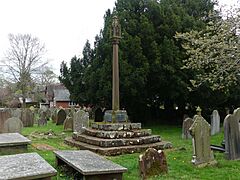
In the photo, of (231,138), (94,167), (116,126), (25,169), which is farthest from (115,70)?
(25,169)

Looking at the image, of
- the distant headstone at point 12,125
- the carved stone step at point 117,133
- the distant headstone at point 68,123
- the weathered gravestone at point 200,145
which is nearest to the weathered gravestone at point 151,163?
the weathered gravestone at point 200,145

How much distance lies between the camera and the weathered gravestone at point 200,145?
783 cm

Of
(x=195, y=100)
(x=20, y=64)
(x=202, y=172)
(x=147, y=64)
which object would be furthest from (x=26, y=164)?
(x=20, y=64)

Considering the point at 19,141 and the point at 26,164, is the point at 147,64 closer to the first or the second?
the point at 19,141

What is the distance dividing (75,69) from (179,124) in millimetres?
8513

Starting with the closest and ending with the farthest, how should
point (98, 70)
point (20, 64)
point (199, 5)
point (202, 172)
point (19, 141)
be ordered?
point (202, 172) → point (19, 141) → point (98, 70) → point (199, 5) → point (20, 64)

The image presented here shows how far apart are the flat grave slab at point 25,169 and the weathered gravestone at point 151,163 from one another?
2.20 metres

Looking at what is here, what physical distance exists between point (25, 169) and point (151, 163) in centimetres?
288

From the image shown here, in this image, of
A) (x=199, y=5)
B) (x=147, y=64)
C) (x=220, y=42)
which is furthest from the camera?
(x=199, y=5)

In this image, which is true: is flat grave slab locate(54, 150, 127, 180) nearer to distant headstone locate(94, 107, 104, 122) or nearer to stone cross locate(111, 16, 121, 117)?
stone cross locate(111, 16, 121, 117)

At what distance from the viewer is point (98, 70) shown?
18969 millimetres

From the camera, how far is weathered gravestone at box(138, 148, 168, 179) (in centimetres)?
675

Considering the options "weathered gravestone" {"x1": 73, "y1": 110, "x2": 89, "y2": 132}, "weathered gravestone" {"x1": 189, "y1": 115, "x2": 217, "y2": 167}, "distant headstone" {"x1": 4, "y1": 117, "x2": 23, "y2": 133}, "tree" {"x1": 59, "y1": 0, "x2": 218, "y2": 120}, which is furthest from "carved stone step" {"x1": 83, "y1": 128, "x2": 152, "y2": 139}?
"tree" {"x1": 59, "y1": 0, "x2": 218, "y2": 120}

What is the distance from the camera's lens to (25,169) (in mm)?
5078
